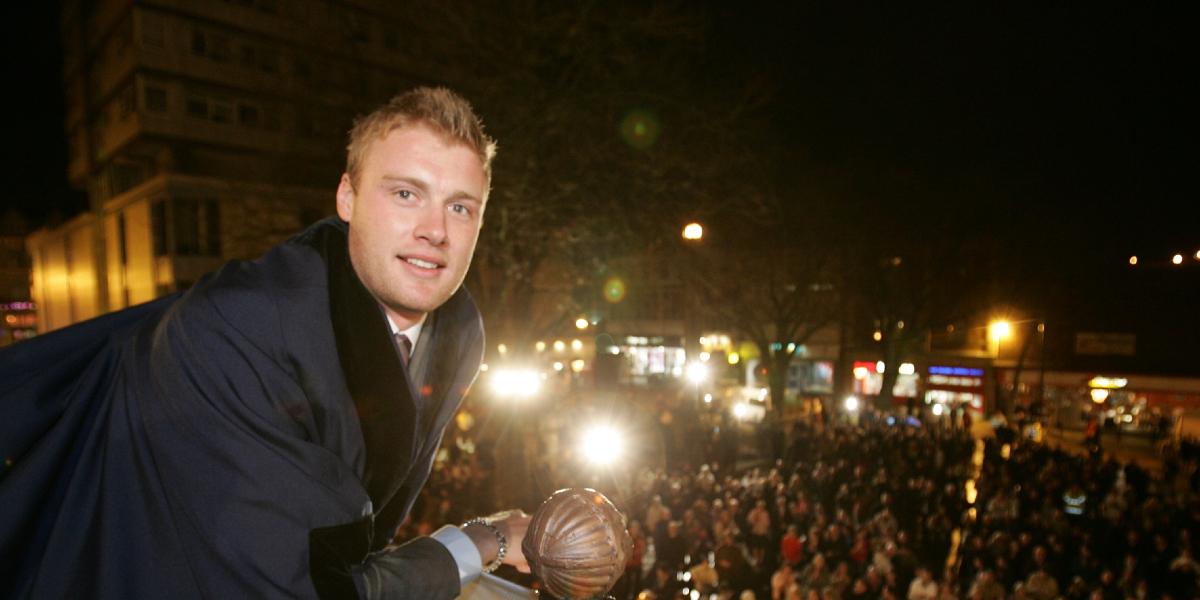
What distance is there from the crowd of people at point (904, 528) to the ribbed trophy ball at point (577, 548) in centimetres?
554

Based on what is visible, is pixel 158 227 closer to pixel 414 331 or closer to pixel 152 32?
pixel 152 32

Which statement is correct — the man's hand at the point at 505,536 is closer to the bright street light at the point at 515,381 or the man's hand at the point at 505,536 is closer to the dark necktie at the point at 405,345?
the dark necktie at the point at 405,345

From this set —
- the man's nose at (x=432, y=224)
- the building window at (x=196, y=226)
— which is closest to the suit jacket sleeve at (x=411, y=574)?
the man's nose at (x=432, y=224)

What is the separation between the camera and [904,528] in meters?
11.2

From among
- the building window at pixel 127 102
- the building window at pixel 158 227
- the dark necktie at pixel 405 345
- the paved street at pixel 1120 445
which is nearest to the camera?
the dark necktie at pixel 405 345

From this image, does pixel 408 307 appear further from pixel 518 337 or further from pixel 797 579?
pixel 518 337

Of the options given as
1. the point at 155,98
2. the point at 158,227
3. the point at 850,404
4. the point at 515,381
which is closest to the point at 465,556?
the point at 515,381

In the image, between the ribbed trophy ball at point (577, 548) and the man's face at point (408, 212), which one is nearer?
the ribbed trophy ball at point (577, 548)

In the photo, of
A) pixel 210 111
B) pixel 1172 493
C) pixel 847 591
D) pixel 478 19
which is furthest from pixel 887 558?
pixel 210 111

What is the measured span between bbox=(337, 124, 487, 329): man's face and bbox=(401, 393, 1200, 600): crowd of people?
5.67 metres

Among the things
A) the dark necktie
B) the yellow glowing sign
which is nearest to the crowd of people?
the dark necktie

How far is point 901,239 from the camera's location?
2333 centimetres

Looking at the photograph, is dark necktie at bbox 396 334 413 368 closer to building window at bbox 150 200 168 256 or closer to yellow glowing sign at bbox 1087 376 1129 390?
building window at bbox 150 200 168 256

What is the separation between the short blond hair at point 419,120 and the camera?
1.60 meters
